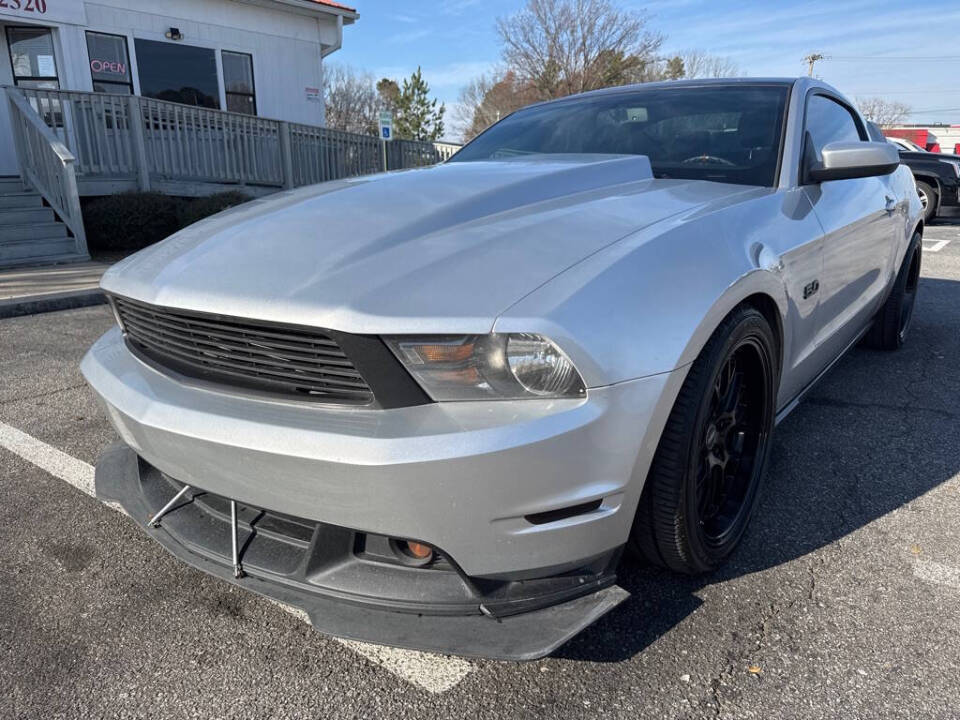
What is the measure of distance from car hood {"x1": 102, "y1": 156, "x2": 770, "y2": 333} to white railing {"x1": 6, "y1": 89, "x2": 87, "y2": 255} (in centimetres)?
750

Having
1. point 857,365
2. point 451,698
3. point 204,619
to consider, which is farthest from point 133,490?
point 857,365

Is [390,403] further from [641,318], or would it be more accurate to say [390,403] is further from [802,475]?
[802,475]

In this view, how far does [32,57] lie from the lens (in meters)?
11.1

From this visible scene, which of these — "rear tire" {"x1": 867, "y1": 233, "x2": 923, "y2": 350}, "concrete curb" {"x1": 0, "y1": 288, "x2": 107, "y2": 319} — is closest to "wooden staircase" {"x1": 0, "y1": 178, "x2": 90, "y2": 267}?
"concrete curb" {"x1": 0, "y1": 288, "x2": 107, "y2": 319}

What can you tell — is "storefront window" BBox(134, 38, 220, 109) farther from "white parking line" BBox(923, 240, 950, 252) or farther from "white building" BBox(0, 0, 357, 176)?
"white parking line" BBox(923, 240, 950, 252)

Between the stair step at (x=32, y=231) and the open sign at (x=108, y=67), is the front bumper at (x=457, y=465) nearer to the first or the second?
the stair step at (x=32, y=231)

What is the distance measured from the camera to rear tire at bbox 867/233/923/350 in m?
4.31

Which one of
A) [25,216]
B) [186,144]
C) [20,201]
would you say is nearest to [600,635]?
[25,216]

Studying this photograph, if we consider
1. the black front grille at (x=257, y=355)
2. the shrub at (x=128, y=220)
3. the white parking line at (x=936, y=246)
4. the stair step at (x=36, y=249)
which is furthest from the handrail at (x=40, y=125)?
the white parking line at (x=936, y=246)

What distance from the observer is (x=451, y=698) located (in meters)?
1.72

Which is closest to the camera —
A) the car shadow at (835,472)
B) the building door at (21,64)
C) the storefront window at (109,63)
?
the car shadow at (835,472)

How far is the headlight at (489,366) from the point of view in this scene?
1548 millimetres

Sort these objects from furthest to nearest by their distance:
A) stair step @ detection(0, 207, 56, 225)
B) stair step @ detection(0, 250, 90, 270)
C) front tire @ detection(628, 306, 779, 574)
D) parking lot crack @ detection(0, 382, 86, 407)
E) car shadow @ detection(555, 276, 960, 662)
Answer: stair step @ detection(0, 207, 56, 225) → stair step @ detection(0, 250, 90, 270) → parking lot crack @ detection(0, 382, 86, 407) → car shadow @ detection(555, 276, 960, 662) → front tire @ detection(628, 306, 779, 574)

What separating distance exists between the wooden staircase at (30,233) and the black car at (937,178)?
1241 cm
